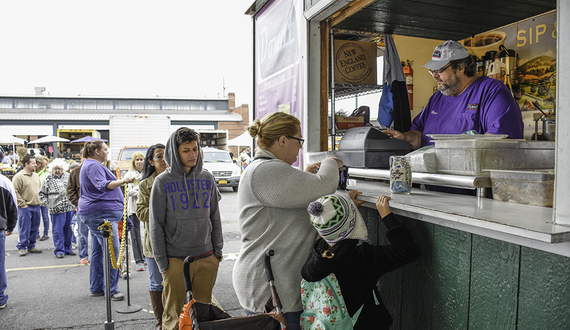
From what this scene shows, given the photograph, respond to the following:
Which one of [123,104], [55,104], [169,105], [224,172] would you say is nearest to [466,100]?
[224,172]

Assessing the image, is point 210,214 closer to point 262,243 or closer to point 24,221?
point 262,243

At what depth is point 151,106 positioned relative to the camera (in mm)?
35469

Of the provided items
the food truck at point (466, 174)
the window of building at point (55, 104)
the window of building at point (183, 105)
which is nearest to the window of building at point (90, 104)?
the window of building at point (55, 104)

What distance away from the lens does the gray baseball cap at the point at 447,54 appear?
9.34ft

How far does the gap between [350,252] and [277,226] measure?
403mm

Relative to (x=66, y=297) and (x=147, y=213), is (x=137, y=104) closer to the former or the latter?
(x=66, y=297)

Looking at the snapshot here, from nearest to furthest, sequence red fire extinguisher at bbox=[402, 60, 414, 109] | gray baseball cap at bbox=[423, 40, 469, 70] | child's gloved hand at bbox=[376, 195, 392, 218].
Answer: child's gloved hand at bbox=[376, 195, 392, 218] → gray baseball cap at bbox=[423, 40, 469, 70] → red fire extinguisher at bbox=[402, 60, 414, 109]

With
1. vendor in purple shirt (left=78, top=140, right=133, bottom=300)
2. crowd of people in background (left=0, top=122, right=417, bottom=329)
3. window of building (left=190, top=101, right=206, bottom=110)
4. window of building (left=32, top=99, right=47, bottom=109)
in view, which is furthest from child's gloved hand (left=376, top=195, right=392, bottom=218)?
window of building (left=32, top=99, right=47, bottom=109)

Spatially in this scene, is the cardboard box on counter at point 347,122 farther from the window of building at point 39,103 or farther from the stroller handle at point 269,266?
the window of building at point 39,103

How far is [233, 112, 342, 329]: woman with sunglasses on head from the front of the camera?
2.01 m

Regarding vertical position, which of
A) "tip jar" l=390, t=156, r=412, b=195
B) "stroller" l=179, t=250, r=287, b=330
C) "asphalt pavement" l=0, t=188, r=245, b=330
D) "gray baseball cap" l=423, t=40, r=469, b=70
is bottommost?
"asphalt pavement" l=0, t=188, r=245, b=330

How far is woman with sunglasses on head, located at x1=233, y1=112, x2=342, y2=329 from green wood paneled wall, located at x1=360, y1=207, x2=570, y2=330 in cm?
53

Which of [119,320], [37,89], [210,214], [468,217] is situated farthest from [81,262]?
[37,89]

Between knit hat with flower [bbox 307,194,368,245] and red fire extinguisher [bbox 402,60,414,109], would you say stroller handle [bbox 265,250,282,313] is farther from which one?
red fire extinguisher [bbox 402,60,414,109]
